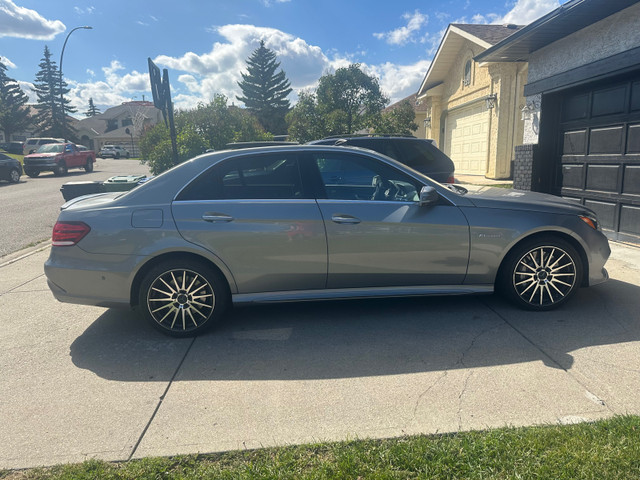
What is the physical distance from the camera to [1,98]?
58844 millimetres

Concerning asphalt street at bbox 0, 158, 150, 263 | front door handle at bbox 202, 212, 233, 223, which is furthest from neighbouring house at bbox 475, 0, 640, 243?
asphalt street at bbox 0, 158, 150, 263

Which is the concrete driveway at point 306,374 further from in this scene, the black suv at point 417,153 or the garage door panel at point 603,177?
the black suv at point 417,153

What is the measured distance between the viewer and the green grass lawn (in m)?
2.26

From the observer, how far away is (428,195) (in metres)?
4.00

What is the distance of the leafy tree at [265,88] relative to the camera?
2289 inches

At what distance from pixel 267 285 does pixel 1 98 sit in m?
70.8

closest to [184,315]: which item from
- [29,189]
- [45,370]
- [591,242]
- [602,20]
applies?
[45,370]

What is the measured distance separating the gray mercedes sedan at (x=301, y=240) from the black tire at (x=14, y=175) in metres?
20.1

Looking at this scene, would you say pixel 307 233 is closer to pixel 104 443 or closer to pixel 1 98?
pixel 104 443

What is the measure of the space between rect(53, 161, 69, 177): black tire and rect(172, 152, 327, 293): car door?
24171 mm

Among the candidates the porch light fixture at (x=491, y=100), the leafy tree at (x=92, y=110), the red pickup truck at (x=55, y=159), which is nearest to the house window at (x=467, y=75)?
the porch light fixture at (x=491, y=100)

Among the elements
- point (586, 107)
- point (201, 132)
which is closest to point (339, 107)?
point (201, 132)

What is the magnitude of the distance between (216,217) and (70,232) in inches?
49.1

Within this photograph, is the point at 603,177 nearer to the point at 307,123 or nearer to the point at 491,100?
the point at 491,100
